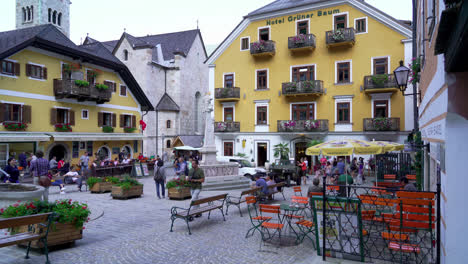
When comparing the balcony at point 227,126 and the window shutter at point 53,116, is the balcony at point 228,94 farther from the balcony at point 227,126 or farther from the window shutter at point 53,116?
the window shutter at point 53,116

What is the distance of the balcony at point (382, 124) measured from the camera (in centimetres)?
2567

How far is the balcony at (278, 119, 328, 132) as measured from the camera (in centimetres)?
2821

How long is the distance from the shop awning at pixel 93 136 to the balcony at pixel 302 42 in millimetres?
16592

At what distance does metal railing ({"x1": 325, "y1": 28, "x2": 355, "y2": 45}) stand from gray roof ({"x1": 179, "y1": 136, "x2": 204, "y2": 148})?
18.7m

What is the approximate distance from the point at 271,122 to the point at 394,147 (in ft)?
62.2

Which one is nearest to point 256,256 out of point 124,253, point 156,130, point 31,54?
point 124,253

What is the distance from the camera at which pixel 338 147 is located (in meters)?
11.4

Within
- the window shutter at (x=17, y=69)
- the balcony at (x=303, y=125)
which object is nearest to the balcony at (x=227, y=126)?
the balcony at (x=303, y=125)

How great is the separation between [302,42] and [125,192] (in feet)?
67.7

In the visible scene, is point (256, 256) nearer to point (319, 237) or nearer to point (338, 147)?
point (319, 237)

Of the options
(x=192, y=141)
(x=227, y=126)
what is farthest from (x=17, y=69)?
(x=192, y=141)

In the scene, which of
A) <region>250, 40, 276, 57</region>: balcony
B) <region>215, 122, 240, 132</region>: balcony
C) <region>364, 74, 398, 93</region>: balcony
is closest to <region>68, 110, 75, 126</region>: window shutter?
<region>215, 122, 240, 132</region>: balcony

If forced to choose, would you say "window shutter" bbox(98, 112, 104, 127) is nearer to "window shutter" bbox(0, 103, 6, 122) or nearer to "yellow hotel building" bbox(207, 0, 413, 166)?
"window shutter" bbox(0, 103, 6, 122)

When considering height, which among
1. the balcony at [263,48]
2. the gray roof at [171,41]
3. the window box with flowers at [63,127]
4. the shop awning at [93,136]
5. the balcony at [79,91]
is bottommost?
the shop awning at [93,136]
